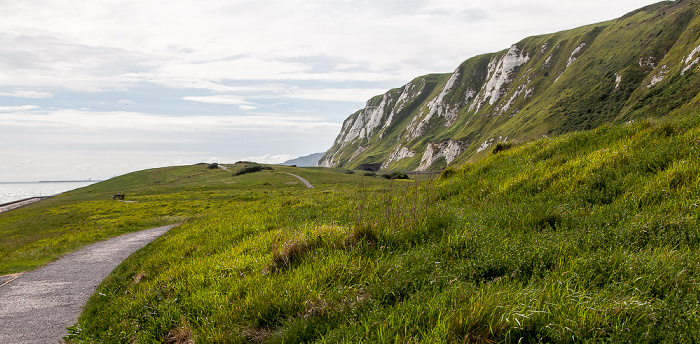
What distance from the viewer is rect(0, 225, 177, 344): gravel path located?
28.7ft

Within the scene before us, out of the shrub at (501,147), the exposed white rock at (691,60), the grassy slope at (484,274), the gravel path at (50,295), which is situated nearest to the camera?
the grassy slope at (484,274)

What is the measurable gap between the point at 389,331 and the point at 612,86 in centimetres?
24971

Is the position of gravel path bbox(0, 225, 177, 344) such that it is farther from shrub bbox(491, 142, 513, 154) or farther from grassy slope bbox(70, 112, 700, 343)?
shrub bbox(491, 142, 513, 154)

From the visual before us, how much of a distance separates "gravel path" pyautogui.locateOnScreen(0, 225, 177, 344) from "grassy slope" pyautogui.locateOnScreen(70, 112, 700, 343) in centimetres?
97

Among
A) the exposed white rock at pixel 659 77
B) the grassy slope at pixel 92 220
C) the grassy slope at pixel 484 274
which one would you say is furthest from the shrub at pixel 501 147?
the exposed white rock at pixel 659 77

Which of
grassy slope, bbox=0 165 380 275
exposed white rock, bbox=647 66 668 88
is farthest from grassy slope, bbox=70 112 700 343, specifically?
exposed white rock, bbox=647 66 668 88

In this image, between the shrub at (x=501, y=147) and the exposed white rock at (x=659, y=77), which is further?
the exposed white rock at (x=659, y=77)

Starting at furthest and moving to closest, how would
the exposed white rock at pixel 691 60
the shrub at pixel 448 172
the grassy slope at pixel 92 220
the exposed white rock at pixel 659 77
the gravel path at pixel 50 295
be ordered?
the exposed white rock at pixel 659 77
the exposed white rock at pixel 691 60
the grassy slope at pixel 92 220
the shrub at pixel 448 172
the gravel path at pixel 50 295

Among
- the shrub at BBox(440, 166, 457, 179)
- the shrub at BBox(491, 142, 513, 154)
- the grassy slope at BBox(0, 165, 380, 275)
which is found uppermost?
the shrub at BBox(491, 142, 513, 154)

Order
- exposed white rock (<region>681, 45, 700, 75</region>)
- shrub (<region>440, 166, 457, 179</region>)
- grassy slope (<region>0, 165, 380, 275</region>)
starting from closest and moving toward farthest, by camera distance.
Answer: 1. shrub (<region>440, 166, 457, 179</region>)
2. grassy slope (<region>0, 165, 380, 275</region>)
3. exposed white rock (<region>681, 45, 700, 75</region>)

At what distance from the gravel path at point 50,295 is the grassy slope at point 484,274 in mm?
966

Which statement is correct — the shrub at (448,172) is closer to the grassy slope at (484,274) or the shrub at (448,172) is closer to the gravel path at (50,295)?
the grassy slope at (484,274)

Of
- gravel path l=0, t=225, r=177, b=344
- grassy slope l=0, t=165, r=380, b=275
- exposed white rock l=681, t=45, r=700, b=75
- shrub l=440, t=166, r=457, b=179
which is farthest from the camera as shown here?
exposed white rock l=681, t=45, r=700, b=75

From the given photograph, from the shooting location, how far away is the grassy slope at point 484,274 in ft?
12.2
